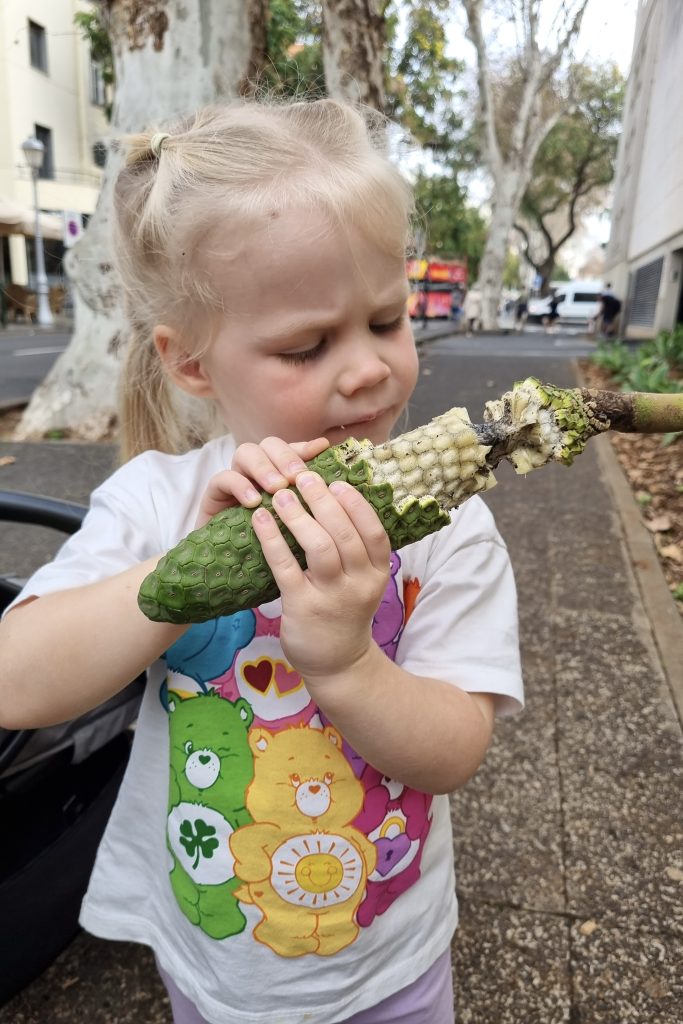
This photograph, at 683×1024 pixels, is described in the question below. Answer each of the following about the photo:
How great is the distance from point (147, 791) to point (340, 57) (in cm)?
786

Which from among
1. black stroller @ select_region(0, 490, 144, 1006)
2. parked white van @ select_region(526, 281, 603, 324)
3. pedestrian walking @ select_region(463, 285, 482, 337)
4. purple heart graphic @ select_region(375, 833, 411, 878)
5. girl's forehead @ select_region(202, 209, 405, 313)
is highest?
girl's forehead @ select_region(202, 209, 405, 313)

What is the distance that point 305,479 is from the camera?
927 mm

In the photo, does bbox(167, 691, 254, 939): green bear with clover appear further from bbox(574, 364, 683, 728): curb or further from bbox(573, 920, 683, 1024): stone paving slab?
bbox(574, 364, 683, 728): curb

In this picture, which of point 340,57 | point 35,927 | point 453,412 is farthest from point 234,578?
point 340,57

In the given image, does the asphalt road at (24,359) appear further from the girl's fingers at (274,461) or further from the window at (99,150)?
the girl's fingers at (274,461)

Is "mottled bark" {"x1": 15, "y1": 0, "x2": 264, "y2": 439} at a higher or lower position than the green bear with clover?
higher

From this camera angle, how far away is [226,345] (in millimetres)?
1265

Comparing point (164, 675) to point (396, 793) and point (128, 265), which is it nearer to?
point (396, 793)

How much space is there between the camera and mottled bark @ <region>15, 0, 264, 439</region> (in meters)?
5.60

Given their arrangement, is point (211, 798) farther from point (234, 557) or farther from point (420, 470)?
point (420, 470)

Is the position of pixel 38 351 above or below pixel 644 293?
below

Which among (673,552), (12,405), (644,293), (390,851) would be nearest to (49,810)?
(390,851)

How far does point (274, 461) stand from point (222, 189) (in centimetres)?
53

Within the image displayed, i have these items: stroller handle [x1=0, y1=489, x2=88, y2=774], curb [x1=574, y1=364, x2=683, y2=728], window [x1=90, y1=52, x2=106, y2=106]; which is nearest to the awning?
window [x1=90, y1=52, x2=106, y2=106]
